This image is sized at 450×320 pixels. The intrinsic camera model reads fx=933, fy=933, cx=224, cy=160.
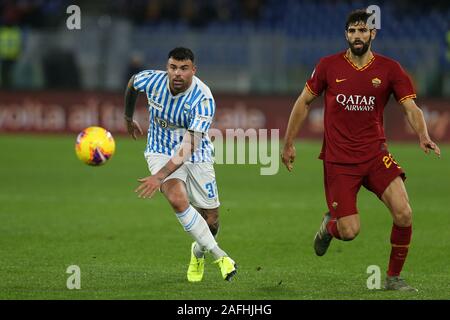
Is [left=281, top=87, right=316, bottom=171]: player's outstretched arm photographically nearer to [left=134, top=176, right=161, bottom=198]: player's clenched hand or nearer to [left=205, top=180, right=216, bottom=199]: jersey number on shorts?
[left=205, top=180, right=216, bottom=199]: jersey number on shorts

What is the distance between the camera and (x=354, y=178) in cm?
835

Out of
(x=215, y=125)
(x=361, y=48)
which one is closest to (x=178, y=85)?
(x=361, y=48)

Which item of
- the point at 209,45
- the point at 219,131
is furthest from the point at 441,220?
the point at 209,45

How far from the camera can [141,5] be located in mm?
27938

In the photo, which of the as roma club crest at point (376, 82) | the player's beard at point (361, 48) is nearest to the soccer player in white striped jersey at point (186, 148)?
the player's beard at point (361, 48)

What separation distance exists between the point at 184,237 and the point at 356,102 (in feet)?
13.8

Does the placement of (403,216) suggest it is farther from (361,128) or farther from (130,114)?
(130,114)

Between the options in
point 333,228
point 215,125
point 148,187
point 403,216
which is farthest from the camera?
point 215,125

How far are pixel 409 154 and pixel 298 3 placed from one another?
7.36 m

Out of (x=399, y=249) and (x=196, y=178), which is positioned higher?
(x=196, y=178)

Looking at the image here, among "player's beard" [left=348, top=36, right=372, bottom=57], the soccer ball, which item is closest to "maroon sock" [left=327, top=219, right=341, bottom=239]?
"player's beard" [left=348, top=36, right=372, bottom=57]

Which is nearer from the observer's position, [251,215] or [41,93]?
[251,215]

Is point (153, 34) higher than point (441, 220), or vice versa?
point (153, 34)
